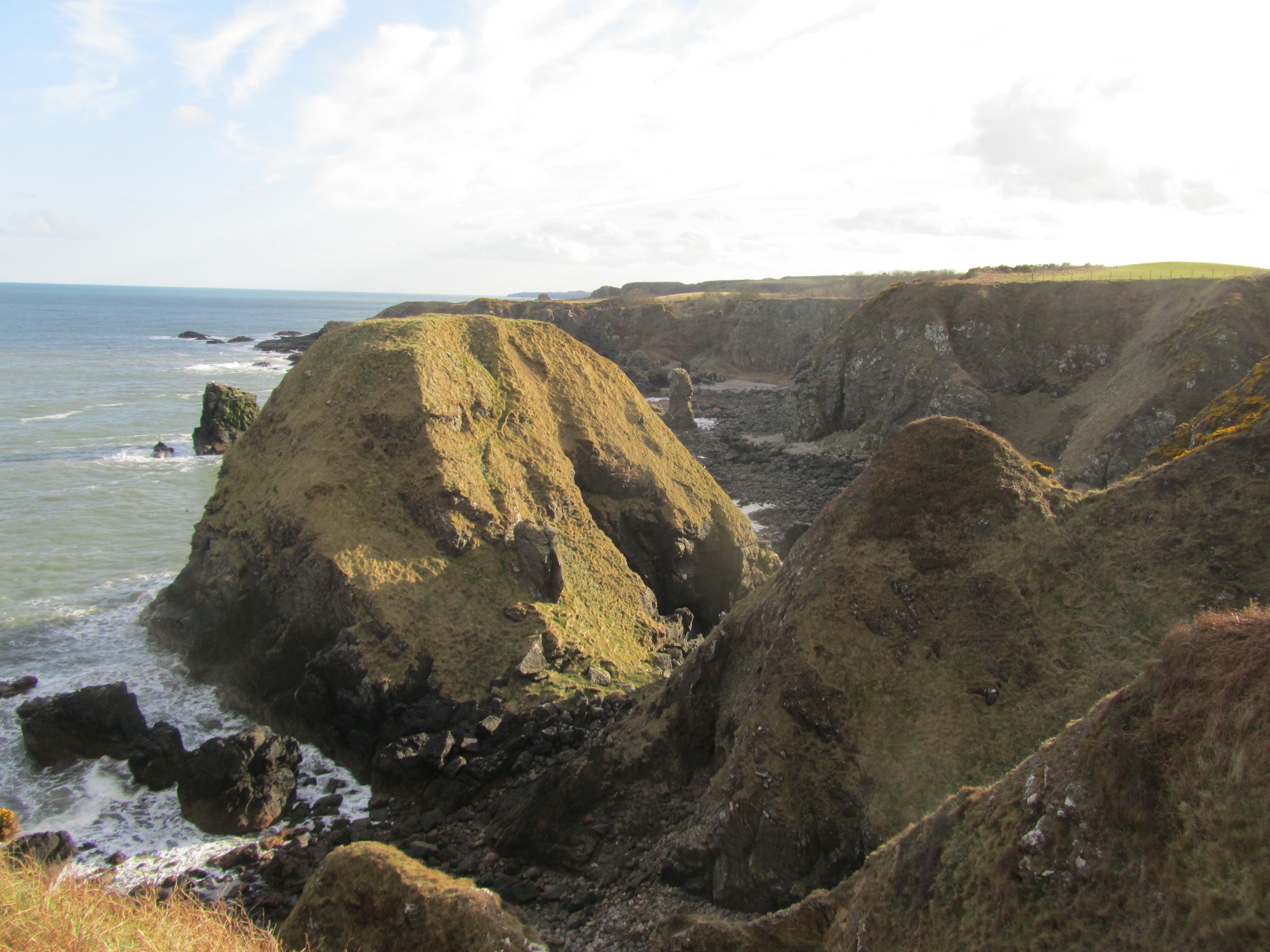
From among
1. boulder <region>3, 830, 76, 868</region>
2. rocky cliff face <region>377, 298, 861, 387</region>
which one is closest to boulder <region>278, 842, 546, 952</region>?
boulder <region>3, 830, 76, 868</region>

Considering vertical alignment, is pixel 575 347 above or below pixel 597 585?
above

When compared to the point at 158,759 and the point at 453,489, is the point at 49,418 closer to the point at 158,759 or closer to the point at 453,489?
the point at 158,759

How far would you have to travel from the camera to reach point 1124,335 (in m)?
59.4

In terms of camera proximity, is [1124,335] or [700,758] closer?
[700,758]

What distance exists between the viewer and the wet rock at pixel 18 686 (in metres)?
25.5

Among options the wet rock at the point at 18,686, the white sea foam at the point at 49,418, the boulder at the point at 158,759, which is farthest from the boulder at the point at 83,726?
the white sea foam at the point at 49,418

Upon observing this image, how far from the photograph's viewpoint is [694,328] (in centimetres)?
12231

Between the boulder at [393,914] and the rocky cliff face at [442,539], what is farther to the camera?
the rocky cliff face at [442,539]

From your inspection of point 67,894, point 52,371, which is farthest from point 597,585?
point 52,371

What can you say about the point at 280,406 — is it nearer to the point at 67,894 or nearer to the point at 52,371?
the point at 67,894

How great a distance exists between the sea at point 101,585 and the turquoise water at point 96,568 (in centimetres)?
6

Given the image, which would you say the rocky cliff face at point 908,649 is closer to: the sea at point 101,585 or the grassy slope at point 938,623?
the grassy slope at point 938,623

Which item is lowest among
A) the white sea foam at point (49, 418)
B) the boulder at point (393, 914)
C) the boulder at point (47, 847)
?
the boulder at point (47, 847)

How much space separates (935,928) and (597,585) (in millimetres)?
18242
